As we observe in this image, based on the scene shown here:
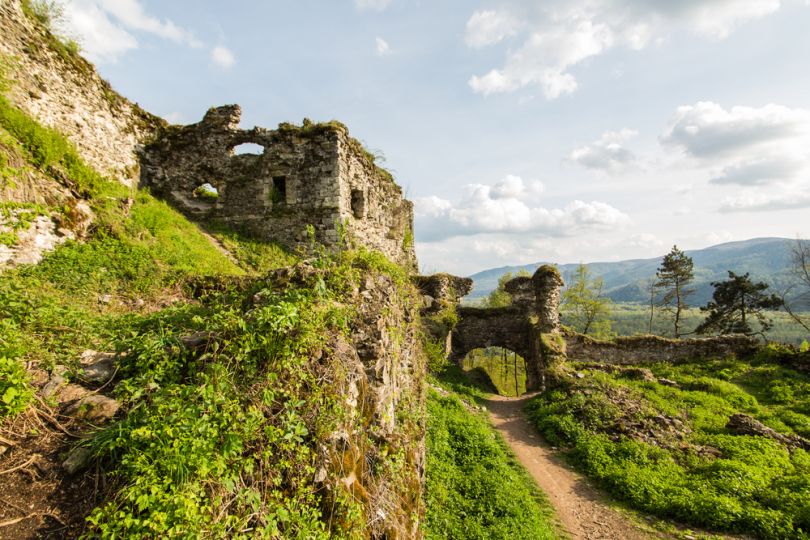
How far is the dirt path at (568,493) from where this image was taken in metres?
7.46

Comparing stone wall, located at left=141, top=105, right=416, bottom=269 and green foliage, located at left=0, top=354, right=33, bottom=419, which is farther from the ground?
stone wall, located at left=141, top=105, right=416, bottom=269

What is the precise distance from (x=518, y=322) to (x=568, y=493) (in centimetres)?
1317

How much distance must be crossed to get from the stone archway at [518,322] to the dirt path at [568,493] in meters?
7.41

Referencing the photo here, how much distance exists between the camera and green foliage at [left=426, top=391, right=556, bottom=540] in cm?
706

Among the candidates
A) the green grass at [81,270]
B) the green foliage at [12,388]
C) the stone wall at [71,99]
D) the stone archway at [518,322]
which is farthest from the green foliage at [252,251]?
the stone archway at [518,322]

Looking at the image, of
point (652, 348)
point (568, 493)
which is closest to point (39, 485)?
point (568, 493)

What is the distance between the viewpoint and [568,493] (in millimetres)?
8812

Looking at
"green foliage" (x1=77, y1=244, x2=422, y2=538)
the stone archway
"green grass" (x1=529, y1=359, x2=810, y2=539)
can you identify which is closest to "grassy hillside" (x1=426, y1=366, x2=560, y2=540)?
"green grass" (x1=529, y1=359, x2=810, y2=539)

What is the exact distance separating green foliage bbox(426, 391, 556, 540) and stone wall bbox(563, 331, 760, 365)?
1097 cm

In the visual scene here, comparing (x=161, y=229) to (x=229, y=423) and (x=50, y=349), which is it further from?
(x=229, y=423)

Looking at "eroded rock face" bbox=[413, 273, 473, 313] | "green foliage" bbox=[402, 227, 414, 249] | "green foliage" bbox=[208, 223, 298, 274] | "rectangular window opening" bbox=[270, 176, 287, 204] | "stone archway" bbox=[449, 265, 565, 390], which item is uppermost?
"rectangular window opening" bbox=[270, 176, 287, 204]

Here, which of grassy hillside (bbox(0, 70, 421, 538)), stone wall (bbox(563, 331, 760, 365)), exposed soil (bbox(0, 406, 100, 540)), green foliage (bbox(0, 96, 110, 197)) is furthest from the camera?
stone wall (bbox(563, 331, 760, 365))

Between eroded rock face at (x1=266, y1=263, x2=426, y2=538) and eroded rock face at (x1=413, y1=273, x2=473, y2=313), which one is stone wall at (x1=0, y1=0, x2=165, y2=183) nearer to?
eroded rock face at (x1=266, y1=263, x2=426, y2=538)

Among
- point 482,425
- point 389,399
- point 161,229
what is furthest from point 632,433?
point 161,229
